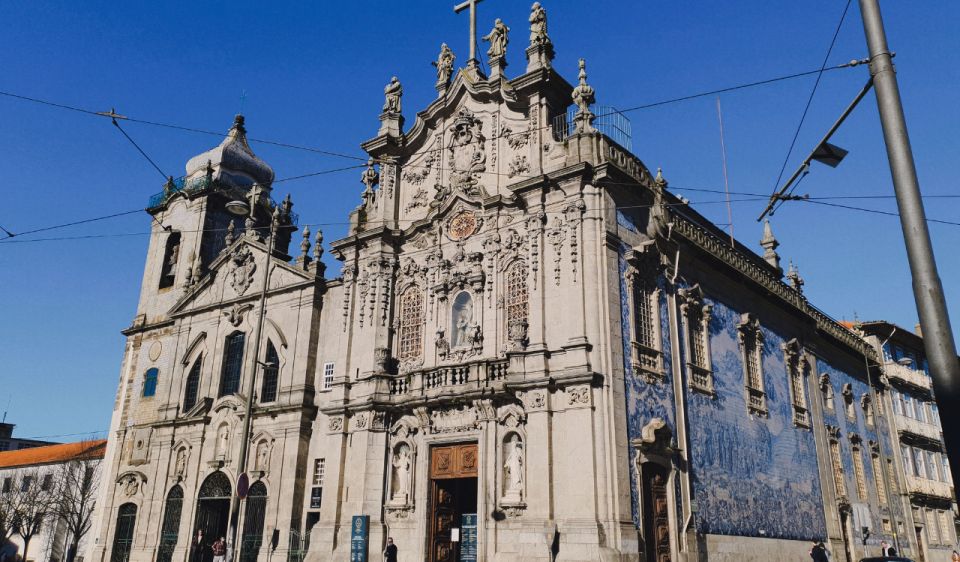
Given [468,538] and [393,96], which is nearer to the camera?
[468,538]

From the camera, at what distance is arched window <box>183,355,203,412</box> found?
1287 inches

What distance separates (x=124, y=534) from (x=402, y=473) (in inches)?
620

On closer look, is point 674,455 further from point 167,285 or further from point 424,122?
point 167,285

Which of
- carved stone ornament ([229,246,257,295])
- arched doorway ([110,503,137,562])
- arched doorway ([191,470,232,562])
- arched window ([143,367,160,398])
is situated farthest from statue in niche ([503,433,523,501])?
arched window ([143,367,160,398])

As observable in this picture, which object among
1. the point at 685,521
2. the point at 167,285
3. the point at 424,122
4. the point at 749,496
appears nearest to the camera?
the point at 685,521

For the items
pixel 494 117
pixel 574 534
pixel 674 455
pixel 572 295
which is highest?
pixel 494 117

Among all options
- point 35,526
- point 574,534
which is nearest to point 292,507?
point 574,534

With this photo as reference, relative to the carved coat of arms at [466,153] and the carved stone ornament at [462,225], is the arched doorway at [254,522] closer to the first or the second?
the carved stone ornament at [462,225]

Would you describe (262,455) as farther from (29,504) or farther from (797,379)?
(29,504)

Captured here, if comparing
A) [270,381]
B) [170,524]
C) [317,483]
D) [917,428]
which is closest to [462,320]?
[317,483]

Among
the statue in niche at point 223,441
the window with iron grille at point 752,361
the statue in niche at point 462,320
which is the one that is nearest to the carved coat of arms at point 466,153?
the statue in niche at point 462,320

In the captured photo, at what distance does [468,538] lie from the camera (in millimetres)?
22281

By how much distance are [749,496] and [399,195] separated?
16474mm

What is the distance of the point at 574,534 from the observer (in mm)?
19141
